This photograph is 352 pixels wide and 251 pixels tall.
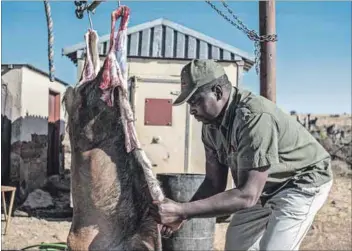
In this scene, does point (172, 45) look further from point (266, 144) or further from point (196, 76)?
point (266, 144)

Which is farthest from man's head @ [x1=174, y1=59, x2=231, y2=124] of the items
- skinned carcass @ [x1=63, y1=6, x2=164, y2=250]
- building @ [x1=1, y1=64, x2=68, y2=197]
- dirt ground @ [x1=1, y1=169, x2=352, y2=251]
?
building @ [x1=1, y1=64, x2=68, y2=197]

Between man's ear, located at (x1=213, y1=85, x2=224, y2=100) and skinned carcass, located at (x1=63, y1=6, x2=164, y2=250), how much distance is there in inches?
20.6

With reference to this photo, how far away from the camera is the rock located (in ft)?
37.6

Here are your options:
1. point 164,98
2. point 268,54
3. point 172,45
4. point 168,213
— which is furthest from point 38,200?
point 168,213

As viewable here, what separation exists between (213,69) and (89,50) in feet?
2.19

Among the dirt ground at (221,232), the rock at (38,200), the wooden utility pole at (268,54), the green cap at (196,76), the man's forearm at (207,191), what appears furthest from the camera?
the rock at (38,200)

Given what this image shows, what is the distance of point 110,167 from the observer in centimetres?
288

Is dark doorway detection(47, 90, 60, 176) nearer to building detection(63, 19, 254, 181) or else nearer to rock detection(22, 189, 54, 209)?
rock detection(22, 189, 54, 209)

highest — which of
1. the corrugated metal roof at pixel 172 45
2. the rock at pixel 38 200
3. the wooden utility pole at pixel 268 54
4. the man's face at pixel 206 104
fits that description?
the corrugated metal roof at pixel 172 45

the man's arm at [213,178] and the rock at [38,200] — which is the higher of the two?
the man's arm at [213,178]

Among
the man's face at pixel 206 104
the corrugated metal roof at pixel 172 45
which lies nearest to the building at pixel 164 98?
the corrugated metal roof at pixel 172 45

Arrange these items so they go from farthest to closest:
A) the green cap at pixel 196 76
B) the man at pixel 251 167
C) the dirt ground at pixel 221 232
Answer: the dirt ground at pixel 221 232 < the green cap at pixel 196 76 < the man at pixel 251 167

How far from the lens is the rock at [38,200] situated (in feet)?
37.6

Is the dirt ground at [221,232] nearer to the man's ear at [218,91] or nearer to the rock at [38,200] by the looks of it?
the rock at [38,200]
